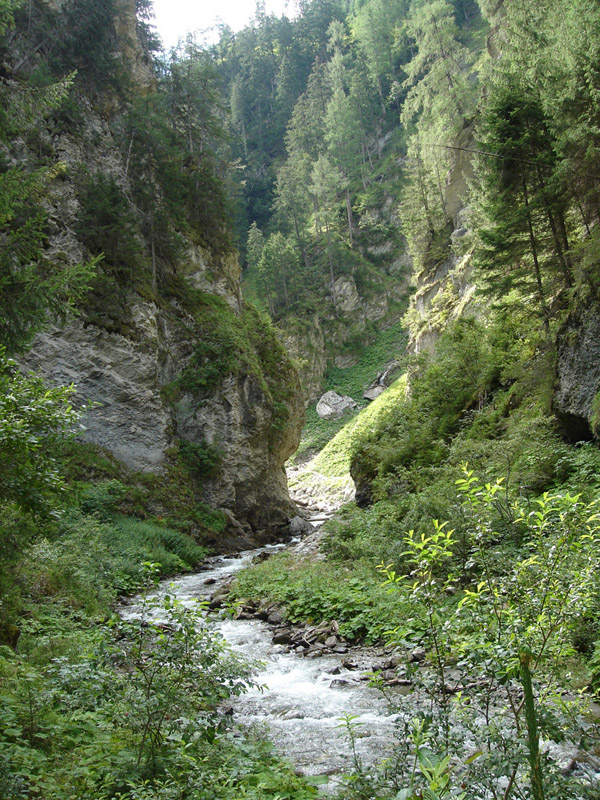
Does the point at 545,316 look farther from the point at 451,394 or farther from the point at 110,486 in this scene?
the point at 110,486

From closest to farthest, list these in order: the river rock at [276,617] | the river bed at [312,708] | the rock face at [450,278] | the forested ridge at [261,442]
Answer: the forested ridge at [261,442]
the river bed at [312,708]
the river rock at [276,617]
the rock face at [450,278]

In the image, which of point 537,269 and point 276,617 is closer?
point 276,617

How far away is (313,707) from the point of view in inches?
233

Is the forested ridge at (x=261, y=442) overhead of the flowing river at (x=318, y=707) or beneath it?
overhead

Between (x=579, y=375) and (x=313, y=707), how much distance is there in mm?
8115

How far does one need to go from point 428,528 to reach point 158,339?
15.4 meters

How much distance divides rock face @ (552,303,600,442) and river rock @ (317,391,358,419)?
113 feet

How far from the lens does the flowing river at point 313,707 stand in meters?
4.59

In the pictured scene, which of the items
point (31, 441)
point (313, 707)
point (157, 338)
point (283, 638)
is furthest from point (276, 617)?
point (157, 338)

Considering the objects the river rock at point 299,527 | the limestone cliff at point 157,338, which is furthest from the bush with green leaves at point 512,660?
the river rock at point 299,527

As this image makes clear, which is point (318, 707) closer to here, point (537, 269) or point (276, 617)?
point (276, 617)

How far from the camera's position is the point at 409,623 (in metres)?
3.27

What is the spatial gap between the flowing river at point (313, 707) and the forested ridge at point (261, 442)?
31 cm

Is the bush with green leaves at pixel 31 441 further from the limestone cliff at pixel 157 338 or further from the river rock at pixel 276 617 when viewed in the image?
the limestone cliff at pixel 157 338
